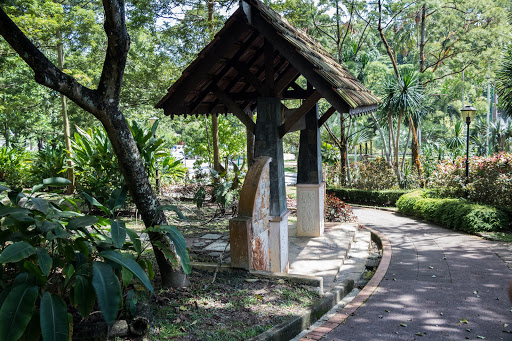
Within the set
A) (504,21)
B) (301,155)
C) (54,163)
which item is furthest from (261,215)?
(504,21)

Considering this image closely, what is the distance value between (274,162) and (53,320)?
4032 mm

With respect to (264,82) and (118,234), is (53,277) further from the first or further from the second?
(264,82)

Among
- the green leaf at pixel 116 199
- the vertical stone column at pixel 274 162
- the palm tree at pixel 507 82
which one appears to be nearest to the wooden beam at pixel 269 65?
the vertical stone column at pixel 274 162

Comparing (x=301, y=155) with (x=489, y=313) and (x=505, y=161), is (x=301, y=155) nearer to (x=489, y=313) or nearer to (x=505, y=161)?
(x=489, y=313)

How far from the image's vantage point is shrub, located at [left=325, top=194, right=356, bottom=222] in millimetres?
10945

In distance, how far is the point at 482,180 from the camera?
11492 mm

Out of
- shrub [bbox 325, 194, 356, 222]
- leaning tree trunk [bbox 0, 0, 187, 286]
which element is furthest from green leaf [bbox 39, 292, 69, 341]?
shrub [bbox 325, 194, 356, 222]

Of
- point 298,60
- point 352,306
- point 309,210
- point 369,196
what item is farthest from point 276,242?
point 369,196

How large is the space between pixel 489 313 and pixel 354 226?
512cm

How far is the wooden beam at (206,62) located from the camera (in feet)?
18.5

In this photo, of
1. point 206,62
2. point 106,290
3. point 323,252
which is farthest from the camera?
point 323,252

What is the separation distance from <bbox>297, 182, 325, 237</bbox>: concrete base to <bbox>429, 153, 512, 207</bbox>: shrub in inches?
212

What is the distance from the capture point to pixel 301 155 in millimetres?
8898

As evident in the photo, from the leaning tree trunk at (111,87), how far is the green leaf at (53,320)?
4.48 ft
